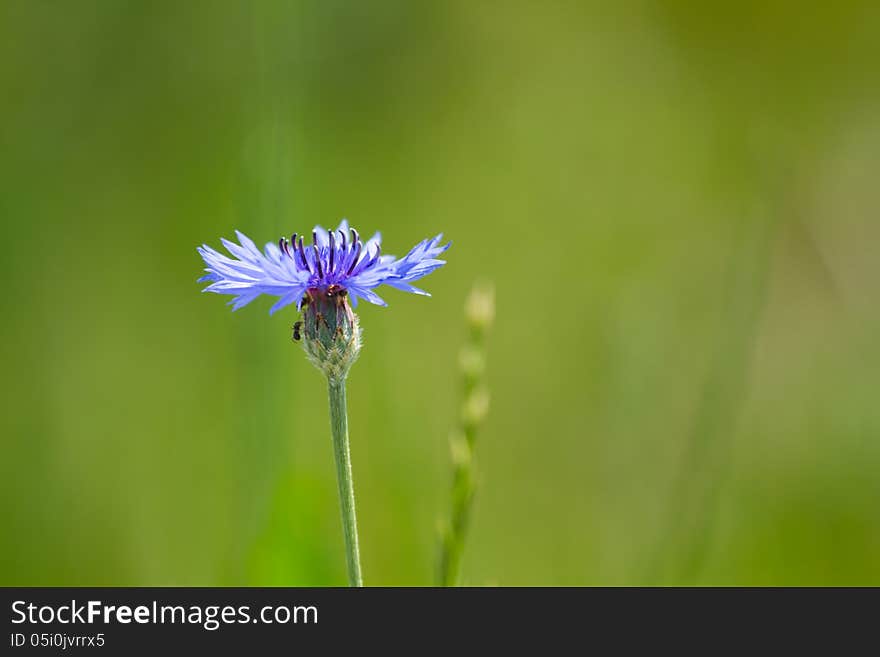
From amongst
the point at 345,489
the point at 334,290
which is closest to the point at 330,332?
the point at 334,290

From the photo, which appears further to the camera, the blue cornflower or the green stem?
the blue cornflower

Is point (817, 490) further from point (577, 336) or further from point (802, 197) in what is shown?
point (802, 197)

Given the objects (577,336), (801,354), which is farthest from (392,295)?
(801,354)

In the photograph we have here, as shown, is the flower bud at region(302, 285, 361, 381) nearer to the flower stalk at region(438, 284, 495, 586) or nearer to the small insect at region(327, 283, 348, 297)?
the small insect at region(327, 283, 348, 297)

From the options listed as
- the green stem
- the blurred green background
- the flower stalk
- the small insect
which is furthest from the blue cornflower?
the blurred green background

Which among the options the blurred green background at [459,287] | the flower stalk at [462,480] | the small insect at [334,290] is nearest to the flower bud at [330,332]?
the small insect at [334,290]

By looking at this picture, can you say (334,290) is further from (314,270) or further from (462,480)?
(462,480)
